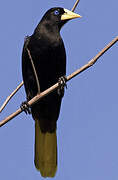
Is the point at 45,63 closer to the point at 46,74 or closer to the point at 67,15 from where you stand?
the point at 46,74

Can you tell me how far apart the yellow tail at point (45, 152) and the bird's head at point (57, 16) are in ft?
4.05

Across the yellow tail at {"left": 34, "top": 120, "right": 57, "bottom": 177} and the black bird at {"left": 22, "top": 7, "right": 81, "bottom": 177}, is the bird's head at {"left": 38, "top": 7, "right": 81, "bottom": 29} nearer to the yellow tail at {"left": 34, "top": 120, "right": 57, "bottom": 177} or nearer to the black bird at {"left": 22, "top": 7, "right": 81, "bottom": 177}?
the black bird at {"left": 22, "top": 7, "right": 81, "bottom": 177}

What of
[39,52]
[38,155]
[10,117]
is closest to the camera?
[10,117]

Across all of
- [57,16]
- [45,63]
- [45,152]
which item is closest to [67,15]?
[57,16]

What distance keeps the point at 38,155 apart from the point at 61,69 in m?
1.07

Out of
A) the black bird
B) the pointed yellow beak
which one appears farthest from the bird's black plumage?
the pointed yellow beak

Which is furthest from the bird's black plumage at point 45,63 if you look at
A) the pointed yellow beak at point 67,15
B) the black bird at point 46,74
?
the pointed yellow beak at point 67,15

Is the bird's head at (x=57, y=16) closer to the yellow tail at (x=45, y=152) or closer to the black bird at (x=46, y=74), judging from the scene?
the black bird at (x=46, y=74)

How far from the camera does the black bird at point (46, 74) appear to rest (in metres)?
4.91

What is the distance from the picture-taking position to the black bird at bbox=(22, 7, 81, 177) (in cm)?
491

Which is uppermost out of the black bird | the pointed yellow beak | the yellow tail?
the pointed yellow beak

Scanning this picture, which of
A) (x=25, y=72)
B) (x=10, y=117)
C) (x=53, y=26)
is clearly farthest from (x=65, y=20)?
(x=10, y=117)

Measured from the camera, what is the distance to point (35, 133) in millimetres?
5297

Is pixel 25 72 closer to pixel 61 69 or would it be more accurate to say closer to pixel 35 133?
pixel 61 69
